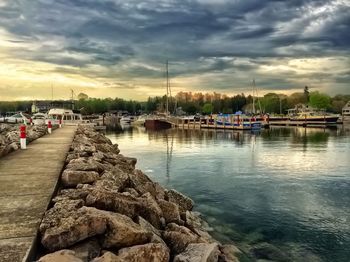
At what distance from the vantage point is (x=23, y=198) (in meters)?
6.38

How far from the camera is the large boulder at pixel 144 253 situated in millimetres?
4613

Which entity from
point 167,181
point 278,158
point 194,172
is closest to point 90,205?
point 167,181

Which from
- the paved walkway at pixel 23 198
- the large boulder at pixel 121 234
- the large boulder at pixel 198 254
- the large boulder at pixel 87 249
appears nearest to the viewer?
the paved walkway at pixel 23 198

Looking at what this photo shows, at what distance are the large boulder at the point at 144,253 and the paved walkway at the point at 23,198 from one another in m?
1.06

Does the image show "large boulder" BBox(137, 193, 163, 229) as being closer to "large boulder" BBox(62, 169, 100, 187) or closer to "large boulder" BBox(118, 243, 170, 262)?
"large boulder" BBox(62, 169, 100, 187)

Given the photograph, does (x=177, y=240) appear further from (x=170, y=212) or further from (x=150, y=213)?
(x=170, y=212)

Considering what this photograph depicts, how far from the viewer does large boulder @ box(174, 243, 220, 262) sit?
5.38m

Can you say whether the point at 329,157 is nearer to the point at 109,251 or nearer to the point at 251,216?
the point at 251,216

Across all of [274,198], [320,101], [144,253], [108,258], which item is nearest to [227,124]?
[274,198]

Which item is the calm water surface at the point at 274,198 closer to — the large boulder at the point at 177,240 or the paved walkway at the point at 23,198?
the large boulder at the point at 177,240

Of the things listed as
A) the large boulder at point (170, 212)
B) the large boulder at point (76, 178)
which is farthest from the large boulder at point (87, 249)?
the large boulder at point (170, 212)

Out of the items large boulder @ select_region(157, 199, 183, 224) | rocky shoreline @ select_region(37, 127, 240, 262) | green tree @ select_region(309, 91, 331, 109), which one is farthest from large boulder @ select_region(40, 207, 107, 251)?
green tree @ select_region(309, 91, 331, 109)

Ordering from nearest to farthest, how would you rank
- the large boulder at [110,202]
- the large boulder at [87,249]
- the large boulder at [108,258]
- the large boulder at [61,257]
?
the large boulder at [61,257] → the large boulder at [108,258] → the large boulder at [87,249] → the large boulder at [110,202]

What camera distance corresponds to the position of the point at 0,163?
402 inches
